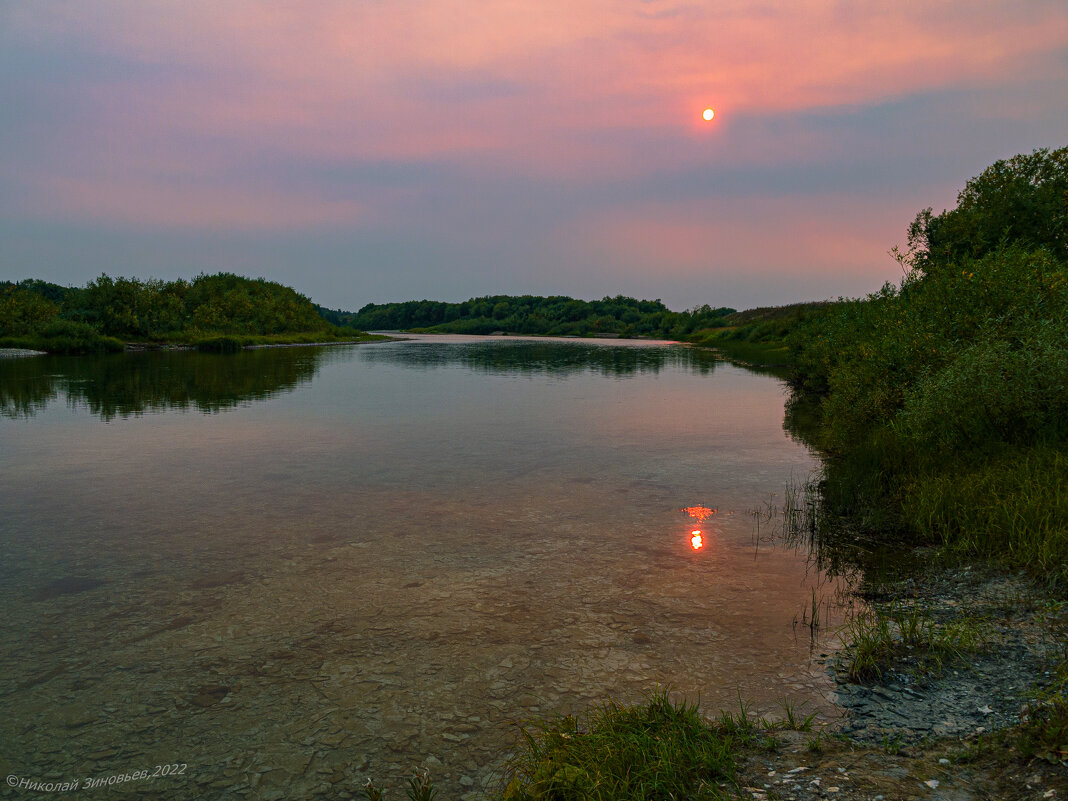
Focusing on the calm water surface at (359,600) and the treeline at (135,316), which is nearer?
the calm water surface at (359,600)

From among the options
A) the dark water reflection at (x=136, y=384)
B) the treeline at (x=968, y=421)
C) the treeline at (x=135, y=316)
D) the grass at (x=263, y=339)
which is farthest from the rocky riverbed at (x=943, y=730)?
the grass at (x=263, y=339)

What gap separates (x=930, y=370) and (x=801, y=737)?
491 inches

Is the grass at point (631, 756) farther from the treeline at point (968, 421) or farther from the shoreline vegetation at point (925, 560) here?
the treeline at point (968, 421)

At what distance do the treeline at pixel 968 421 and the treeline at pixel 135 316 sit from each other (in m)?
73.3

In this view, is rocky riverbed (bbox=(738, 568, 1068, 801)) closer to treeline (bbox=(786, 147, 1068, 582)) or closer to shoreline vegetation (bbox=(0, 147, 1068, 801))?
shoreline vegetation (bbox=(0, 147, 1068, 801))

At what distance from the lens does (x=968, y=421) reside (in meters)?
12.1

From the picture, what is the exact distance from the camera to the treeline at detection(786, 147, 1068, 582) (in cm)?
924

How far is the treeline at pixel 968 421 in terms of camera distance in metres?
9.24

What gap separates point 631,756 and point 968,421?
10.7m

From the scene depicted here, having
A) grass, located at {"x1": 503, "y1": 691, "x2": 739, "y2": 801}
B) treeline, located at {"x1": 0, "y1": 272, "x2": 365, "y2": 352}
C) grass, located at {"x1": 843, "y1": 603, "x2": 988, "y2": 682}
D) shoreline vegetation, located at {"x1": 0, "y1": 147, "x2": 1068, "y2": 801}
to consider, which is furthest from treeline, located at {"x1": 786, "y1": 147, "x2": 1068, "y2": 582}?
treeline, located at {"x1": 0, "y1": 272, "x2": 365, "y2": 352}

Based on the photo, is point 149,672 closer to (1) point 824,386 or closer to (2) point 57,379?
(1) point 824,386

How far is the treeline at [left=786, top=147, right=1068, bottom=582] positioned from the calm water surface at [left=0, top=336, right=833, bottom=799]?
2.17m

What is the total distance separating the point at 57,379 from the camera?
38.7 m

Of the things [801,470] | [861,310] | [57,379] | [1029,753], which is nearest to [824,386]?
[861,310]
